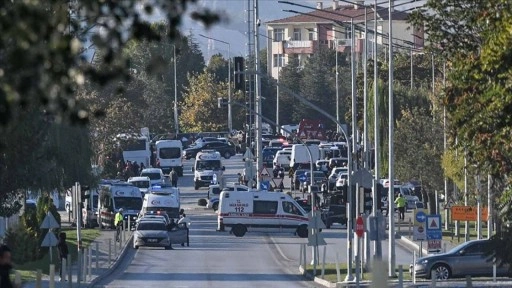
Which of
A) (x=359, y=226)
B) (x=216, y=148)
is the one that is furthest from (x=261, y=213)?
(x=216, y=148)

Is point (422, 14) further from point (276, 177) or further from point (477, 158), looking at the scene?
point (276, 177)

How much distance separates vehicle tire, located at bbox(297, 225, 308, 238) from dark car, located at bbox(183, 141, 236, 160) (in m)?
53.5

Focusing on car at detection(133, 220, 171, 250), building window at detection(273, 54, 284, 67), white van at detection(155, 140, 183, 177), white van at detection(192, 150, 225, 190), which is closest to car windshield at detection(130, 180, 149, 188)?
white van at detection(192, 150, 225, 190)

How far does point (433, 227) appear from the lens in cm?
3712

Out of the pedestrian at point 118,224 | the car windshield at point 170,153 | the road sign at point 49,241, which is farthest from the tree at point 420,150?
the car windshield at point 170,153

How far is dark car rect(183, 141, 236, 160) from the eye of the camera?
116181 mm

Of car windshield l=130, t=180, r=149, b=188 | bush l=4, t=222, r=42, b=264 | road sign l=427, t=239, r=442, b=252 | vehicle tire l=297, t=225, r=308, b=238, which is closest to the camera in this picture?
road sign l=427, t=239, r=442, b=252

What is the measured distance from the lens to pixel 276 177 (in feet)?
306

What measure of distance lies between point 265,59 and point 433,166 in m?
115

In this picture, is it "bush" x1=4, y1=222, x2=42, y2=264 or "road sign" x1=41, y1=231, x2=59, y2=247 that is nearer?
"road sign" x1=41, y1=231, x2=59, y2=247

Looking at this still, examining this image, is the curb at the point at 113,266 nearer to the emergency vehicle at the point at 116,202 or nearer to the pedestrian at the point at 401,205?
the emergency vehicle at the point at 116,202

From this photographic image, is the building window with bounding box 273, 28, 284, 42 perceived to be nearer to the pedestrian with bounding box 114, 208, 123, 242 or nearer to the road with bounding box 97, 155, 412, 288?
the road with bounding box 97, 155, 412, 288

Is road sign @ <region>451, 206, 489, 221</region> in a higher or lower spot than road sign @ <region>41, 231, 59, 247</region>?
higher

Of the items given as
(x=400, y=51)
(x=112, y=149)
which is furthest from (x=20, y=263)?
(x=400, y=51)
